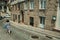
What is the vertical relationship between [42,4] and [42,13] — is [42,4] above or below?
above

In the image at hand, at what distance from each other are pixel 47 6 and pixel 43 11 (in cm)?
149

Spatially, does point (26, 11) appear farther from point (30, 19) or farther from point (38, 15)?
point (38, 15)

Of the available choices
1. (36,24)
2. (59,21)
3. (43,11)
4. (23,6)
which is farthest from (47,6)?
(23,6)

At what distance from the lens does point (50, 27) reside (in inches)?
826

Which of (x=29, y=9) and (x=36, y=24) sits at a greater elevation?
(x=29, y=9)

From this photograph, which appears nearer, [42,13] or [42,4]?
[42,13]

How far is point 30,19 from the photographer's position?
28.0m

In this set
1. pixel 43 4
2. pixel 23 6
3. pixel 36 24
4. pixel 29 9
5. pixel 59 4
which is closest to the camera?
pixel 59 4

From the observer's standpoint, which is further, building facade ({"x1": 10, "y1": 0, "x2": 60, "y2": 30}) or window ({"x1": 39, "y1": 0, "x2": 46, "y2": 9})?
window ({"x1": 39, "y1": 0, "x2": 46, "y2": 9})

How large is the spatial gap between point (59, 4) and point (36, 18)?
6.10 meters

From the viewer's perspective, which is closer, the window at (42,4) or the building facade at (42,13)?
the building facade at (42,13)

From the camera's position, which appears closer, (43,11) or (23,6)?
(43,11)

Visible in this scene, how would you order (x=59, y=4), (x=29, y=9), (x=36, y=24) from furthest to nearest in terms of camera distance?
1. (x=29, y=9)
2. (x=36, y=24)
3. (x=59, y=4)

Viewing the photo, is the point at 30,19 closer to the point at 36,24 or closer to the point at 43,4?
the point at 36,24
